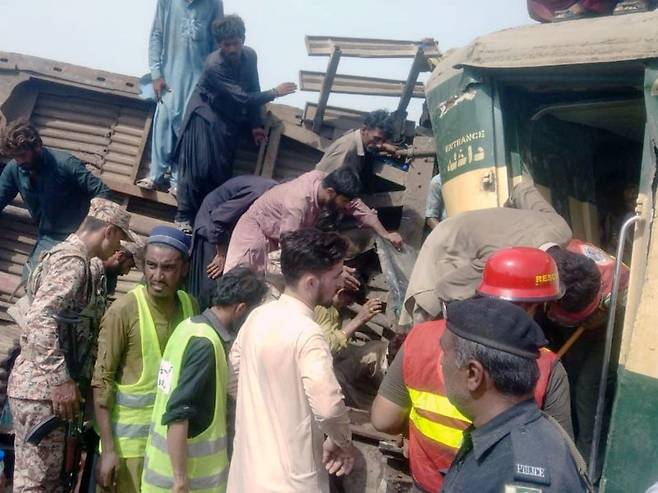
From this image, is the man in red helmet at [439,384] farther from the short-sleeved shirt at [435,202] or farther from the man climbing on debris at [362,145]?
the man climbing on debris at [362,145]

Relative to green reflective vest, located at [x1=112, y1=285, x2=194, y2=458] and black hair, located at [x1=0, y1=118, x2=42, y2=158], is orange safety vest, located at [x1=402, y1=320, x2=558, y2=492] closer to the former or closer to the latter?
green reflective vest, located at [x1=112, y1=285, x2=194, y2=458]

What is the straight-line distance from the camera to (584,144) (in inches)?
165

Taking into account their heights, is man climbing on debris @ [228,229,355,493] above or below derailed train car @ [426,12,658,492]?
below

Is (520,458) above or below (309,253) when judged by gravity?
below

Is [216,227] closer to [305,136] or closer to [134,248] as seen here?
[134,248]

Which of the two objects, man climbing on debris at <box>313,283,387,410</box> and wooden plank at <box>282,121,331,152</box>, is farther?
wooden plank at <box>282,121,331,152</box>

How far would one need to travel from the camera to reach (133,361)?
11.6ft

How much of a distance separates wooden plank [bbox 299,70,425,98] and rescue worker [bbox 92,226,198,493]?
2.75 metres

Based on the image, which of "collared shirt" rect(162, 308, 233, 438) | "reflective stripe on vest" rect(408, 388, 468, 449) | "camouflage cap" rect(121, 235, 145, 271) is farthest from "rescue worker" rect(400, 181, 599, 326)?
"camouflage cap" rect(121, 235, 145, 271)

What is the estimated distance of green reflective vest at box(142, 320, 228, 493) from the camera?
312 cm

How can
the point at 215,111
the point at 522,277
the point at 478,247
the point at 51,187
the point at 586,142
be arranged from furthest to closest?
the point at 215,111, the point at 51,187, the point at 586,142, the point at 478,247, the point at 522,277

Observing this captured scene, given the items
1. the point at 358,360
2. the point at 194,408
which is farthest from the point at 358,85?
the point at 194,408

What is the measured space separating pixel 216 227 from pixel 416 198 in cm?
142

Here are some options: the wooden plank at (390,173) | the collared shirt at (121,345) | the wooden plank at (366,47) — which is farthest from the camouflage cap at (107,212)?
the wooden plank at (366,47)
